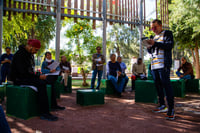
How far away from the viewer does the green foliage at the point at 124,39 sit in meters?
37.7

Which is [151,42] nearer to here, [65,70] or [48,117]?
[48,117]

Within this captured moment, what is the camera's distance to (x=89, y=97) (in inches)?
176

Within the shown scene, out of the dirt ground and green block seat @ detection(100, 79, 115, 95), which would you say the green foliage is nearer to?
green block seat @ detection(100, 79, 115, 95)

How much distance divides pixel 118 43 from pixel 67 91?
32.9 meters

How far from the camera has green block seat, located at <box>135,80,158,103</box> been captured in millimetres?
4703

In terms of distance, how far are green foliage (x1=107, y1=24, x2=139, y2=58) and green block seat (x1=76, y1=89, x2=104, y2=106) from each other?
33.5 metres

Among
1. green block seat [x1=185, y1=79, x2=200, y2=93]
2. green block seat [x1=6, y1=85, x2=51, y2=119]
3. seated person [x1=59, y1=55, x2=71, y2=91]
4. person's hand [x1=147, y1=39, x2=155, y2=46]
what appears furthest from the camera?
green block seat [x1=185, y1=79, x2=200, y2=93]

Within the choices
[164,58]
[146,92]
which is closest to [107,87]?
[146,92]

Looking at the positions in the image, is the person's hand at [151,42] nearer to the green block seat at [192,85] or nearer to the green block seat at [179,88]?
the green block seat at [179,88]

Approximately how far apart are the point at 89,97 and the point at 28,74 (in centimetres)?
174

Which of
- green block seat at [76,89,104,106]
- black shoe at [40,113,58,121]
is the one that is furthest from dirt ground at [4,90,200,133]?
green block seat at [76,89,104,106]

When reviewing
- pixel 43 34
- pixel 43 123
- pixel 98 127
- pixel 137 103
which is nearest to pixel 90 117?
pixel 98 127

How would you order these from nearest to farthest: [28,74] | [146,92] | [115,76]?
[28,74] < [146,92] < [115,76]

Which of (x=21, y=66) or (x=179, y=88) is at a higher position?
(x=21, y=66)
